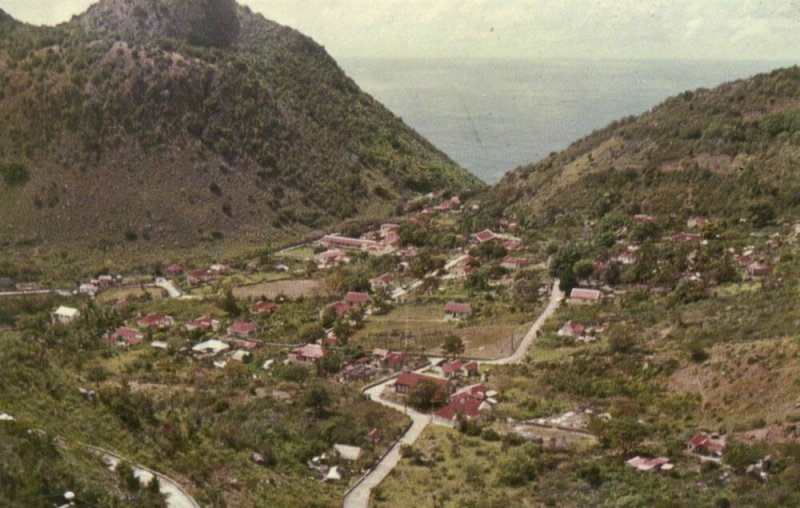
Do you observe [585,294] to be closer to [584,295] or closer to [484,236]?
[584,295]

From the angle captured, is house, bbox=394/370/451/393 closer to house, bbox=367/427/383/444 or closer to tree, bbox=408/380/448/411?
tree, bbox=408/380/448/411

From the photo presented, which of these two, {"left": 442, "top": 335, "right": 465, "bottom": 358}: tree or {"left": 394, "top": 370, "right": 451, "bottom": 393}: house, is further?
{"left": 442, "top": 335, "right": 465, "bottom": 358}: tree

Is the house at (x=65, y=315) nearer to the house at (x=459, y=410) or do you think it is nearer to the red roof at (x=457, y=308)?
the red roof at (x=457, y=308)

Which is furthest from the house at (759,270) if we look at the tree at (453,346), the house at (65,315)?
the house at (65,315)

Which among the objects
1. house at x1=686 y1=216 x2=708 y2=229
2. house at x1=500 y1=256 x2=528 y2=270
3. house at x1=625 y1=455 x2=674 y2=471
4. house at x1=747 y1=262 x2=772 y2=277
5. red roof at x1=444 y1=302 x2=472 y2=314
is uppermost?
house at x1=686 y1=216 x2=708 y2=229

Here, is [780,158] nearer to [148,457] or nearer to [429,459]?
[429,459]

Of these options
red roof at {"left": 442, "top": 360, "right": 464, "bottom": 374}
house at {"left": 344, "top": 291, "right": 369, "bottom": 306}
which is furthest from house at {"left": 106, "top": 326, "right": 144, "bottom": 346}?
red roof at {"left": 442, "top": 360, "right": 464, "bottom": 374}

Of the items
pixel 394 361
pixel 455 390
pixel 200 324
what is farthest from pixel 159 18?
pixel 455 390
